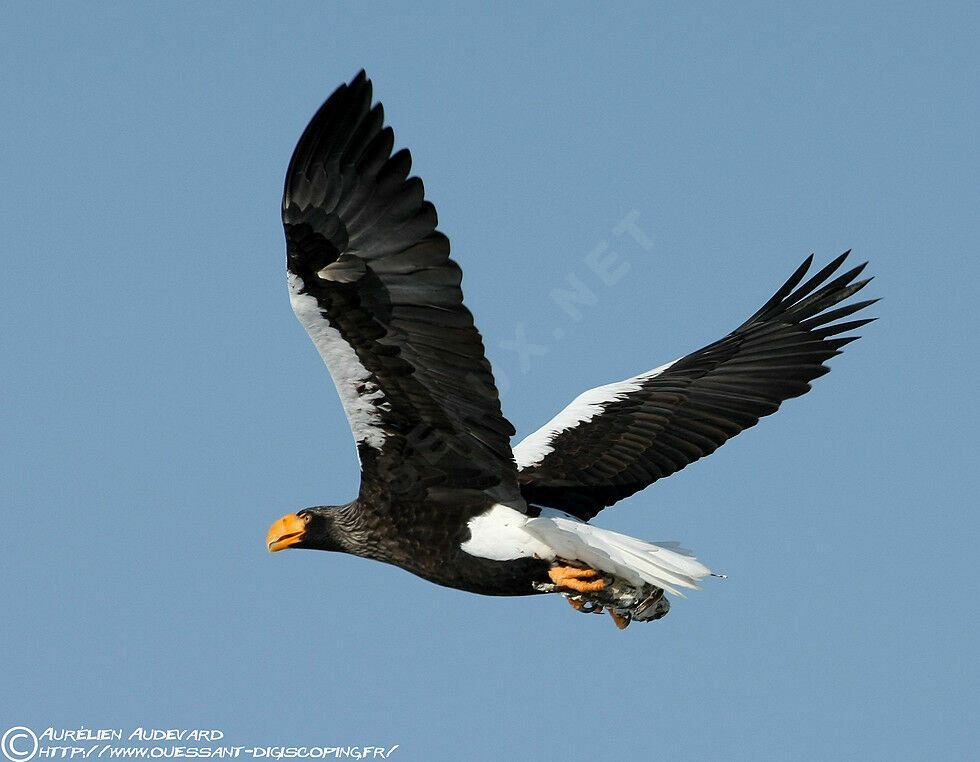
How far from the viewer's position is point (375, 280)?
7.65 metres

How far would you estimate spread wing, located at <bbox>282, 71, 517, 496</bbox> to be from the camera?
748 centimetres

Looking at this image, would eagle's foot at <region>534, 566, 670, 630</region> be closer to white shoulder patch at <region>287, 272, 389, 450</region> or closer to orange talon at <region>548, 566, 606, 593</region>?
orange talon at <region>548, 566, 606, 593</region>

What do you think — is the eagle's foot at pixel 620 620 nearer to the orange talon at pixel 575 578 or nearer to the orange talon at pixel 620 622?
the orange talon at pixel 620 622

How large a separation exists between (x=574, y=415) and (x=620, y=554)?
2321 mm

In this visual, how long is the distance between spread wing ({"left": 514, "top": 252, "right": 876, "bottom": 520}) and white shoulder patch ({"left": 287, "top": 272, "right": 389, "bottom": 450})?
1751 millimetres

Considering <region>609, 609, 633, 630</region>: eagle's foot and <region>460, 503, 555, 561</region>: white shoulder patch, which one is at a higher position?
<region>460, 503, 555, 561</region>: white shoulder patch

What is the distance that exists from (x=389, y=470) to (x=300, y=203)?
195 cm

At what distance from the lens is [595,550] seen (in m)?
8.32

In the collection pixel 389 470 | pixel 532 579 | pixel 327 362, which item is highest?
pixel 327 362

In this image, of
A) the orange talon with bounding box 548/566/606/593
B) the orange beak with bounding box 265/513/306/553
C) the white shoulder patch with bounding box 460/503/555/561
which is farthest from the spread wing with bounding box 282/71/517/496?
the orange beak with bounding box 265/513/306/553

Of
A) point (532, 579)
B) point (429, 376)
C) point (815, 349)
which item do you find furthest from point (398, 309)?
point (815, 349)

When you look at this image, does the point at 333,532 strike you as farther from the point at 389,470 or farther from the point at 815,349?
the point at 815,349

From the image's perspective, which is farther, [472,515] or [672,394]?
[672,394]

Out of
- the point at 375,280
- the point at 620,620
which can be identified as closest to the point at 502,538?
the point at 620,620
